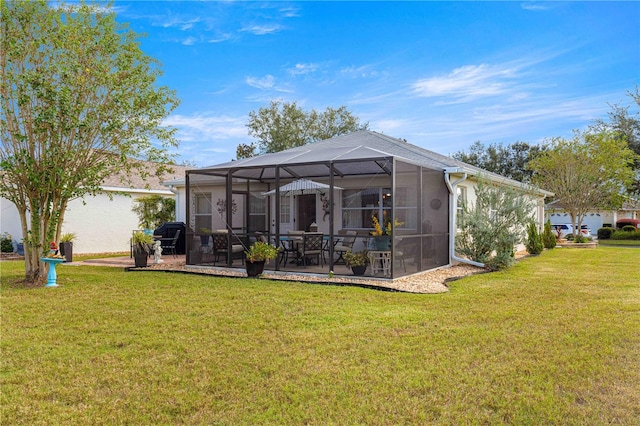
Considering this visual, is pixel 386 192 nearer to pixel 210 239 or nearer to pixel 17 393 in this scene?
pixel 210 239

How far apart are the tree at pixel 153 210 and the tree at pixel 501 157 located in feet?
88.8

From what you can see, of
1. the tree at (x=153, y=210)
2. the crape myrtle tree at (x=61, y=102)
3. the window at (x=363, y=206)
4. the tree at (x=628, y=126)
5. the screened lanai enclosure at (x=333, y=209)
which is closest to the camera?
the crape myrtle tree at (x=61, y=102)

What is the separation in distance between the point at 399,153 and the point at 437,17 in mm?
3814

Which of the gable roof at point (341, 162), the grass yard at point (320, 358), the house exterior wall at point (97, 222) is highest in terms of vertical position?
the gable roof at point (341, 162)

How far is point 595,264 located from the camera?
13445mm

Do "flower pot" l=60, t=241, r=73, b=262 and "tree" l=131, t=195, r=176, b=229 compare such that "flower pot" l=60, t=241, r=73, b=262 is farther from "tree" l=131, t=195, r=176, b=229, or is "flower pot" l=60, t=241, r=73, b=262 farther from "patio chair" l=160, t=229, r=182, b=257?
"tree" l=131, t=195, r=176, b=229

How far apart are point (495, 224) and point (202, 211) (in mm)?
9202

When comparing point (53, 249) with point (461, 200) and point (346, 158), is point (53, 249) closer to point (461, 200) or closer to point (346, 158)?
point (346, 158)

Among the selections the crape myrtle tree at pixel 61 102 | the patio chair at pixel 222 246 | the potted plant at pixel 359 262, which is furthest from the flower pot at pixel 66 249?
the potted plant at pixel 359 262

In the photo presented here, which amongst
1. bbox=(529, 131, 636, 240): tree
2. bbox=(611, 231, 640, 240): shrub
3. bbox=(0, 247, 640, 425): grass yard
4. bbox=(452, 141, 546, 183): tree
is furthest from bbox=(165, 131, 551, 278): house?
bbox=(452, 141, 546, 183): tree

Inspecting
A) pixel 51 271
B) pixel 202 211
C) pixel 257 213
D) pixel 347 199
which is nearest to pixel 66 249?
pixel 202 211

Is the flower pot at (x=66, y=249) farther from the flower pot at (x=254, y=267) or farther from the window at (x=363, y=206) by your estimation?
the window at (x=363, y=206)

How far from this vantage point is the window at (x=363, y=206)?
513 inches

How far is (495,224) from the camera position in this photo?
11844 millimetres
